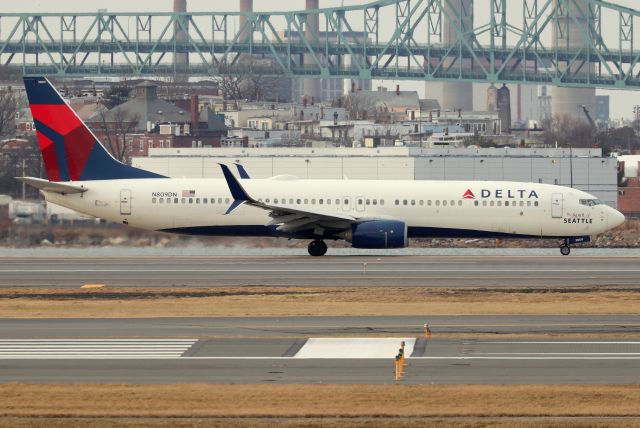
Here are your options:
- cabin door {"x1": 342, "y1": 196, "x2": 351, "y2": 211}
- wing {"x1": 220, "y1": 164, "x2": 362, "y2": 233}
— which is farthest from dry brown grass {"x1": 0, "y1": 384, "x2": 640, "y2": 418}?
cabin door {"x1": 342, "y1": 196, "x2": 351, "y2": 211}

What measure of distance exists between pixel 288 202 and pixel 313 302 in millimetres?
19314

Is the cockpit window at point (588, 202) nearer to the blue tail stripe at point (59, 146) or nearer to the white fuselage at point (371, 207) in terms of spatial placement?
the white fuselage at point (371, 207)

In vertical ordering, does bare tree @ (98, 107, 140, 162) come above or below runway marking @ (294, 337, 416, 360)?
above

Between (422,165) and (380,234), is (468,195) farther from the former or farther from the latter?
(422,165)

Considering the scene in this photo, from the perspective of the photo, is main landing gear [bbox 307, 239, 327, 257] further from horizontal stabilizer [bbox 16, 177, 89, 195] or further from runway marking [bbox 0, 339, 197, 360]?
runway marking [bbox 0, 339, 197, 360]

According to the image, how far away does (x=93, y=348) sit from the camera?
32.3 meters

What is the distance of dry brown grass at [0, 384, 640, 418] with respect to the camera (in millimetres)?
24875

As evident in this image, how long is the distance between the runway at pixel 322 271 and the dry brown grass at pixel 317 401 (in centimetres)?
2034

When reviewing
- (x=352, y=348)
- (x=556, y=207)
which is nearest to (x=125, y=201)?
(x=556, y=207)

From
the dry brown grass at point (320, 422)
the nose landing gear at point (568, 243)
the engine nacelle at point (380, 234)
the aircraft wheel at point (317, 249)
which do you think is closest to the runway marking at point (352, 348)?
the dry brown grass at point (320, 422)

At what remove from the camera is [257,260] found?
5928 centimetres

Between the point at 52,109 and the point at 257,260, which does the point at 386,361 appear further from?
the point at 52,109

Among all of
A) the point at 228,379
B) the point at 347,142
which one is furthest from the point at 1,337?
the point at 347,142

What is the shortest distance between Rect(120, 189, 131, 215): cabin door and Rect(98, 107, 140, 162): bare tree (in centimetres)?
7266
